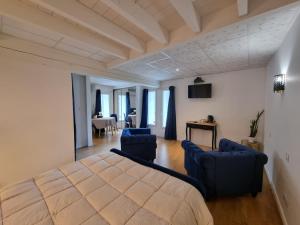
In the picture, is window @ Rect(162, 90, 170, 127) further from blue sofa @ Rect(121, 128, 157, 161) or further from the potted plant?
the potted plant

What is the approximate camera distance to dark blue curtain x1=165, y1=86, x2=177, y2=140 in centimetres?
542

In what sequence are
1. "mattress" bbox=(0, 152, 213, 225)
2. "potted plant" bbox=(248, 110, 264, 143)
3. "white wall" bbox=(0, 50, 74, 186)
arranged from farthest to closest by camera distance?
"potted plant" bbox=(248, 110, 264, 143)
"white wall" bbox=(0, 50, 74, 186)
"mattress" bbox=(0, 152, 213, 225)

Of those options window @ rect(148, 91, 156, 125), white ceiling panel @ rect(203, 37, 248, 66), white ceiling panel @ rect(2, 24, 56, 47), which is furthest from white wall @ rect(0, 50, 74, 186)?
window @ rect(148, 91, 156, 125)

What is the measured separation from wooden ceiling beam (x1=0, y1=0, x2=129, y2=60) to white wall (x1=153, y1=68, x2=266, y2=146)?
3.44 m

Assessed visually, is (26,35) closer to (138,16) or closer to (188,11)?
(138,16)

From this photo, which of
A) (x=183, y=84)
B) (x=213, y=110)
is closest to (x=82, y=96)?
(x=183, y=84)

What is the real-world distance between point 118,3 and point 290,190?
2.69m

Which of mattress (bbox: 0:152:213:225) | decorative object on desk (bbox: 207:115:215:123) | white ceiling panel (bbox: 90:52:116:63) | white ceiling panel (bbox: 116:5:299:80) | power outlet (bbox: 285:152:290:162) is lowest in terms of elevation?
mattress (bbox: 0:152:213:225)

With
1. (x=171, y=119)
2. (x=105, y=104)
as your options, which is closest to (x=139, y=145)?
(x=171, y=119)

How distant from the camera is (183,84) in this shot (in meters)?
5.21

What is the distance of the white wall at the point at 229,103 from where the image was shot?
3.78m

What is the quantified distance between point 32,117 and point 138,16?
96.4 inches

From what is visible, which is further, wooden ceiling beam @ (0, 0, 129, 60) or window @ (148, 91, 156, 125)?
window @ (148, 91, 156, 125)

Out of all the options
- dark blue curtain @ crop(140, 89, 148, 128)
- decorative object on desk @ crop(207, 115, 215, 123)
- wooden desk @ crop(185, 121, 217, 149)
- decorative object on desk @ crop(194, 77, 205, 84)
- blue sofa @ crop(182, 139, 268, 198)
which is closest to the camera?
blue sofa @ crop(182, 139, 268, 198)
